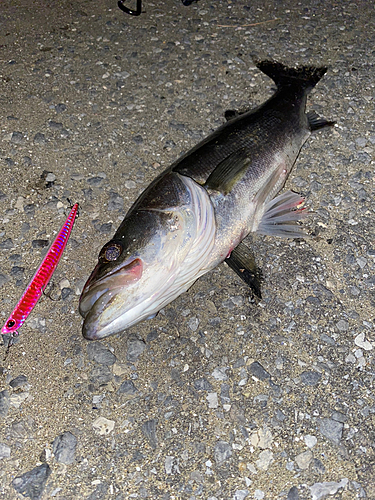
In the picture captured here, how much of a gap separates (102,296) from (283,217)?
4.94 feet

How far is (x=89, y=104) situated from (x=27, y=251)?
5.40 ft

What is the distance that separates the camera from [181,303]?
Answer: 314cm

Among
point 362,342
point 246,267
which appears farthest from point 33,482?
point 362,342

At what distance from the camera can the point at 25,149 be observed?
157 inches

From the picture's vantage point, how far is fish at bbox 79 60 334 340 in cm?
257

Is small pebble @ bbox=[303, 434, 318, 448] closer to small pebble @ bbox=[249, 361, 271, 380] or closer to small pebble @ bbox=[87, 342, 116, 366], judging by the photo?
small pebble @ bbox=[249, 361, 271, 380]

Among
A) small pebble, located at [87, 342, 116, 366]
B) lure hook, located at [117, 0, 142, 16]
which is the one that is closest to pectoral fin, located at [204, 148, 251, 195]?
small pebble, located at [87, 342, 116, 366]

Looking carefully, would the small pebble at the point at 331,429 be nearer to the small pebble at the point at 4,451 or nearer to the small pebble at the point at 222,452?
the small pebble at the point at 222,452

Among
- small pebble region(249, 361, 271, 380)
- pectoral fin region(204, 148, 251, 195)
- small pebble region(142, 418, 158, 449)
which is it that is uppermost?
pectoral fin region(204, 148, 251, 195)

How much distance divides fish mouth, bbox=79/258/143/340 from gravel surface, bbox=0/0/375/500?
497mm

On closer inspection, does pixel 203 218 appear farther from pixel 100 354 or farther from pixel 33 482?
pixel 33 482

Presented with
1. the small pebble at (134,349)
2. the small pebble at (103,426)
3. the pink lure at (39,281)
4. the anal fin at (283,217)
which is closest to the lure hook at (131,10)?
the pink lure at (39,281)

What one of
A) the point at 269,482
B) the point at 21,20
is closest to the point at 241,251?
the point at 269,482

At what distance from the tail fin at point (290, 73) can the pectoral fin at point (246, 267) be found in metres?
1.80
